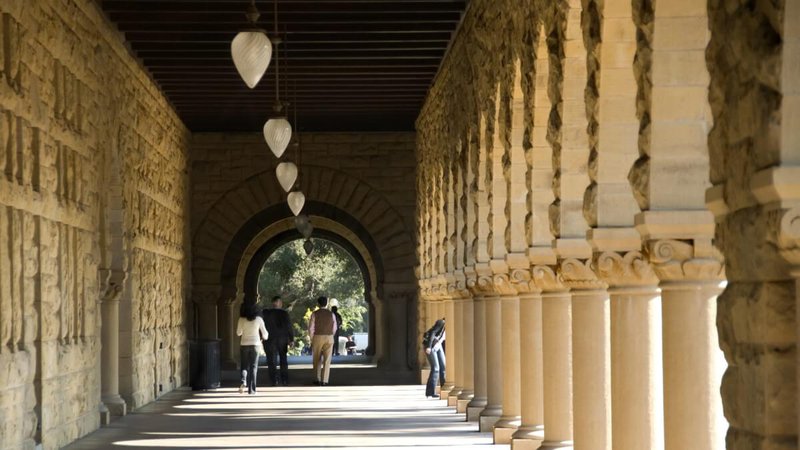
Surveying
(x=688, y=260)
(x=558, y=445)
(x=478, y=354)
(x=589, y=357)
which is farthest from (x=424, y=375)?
(x=688, y=260)

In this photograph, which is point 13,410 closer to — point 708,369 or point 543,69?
point 543,69

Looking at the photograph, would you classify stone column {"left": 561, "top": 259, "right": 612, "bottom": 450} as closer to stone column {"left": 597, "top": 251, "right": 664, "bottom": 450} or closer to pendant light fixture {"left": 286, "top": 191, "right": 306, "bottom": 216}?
stone column {"left": 597, "top": 251, "right": 664, "bottom": 450}

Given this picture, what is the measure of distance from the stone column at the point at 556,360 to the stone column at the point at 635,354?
7.85 ft

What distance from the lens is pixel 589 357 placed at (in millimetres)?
9125

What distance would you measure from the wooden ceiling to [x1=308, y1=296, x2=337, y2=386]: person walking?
3311mm

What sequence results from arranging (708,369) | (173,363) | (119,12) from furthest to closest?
(173,363), (119,12), (708,369)

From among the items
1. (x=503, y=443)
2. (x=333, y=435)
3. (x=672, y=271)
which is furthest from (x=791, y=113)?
(x=333, y=435)

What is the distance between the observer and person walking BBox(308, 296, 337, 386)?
22.6 metres

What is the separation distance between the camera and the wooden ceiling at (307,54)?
49.9 feet

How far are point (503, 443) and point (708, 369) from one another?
6.11 m

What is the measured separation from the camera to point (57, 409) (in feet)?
40.4

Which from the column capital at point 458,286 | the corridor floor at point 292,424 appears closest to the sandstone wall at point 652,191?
the column capital at point 458,286

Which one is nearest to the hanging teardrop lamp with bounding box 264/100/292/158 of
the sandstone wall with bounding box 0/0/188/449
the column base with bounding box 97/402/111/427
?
the sandstone wall with bounding box 0/0/188/449

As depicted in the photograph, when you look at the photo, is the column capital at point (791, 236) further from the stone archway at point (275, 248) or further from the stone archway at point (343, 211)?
the stone archway at point (275, 248)
